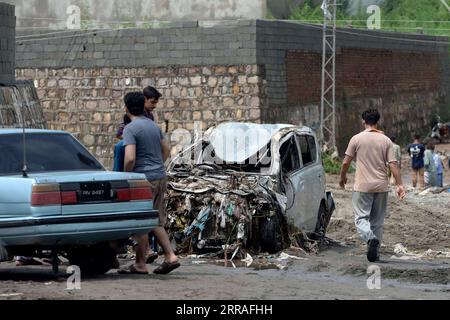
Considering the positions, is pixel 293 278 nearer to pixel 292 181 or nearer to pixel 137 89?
pixel 292 181

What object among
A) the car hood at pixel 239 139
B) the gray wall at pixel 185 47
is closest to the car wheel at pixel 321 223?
the car hood at pixel 239 139

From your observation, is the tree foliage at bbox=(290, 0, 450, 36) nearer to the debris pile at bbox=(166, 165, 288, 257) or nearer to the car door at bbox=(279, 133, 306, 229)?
the car door at bbox=(279, 133, 306, 229)

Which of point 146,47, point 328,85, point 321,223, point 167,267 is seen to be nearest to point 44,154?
point 167,267

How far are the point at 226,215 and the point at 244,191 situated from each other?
397 mm

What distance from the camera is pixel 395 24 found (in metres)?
53.8

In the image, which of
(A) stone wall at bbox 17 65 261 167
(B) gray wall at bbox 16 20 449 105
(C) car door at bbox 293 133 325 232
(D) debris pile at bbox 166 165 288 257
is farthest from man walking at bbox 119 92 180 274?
(B) gray wall at bbox 16 20 449 105

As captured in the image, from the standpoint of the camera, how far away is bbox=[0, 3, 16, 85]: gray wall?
19922mm

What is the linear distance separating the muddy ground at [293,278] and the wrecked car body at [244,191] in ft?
1.14

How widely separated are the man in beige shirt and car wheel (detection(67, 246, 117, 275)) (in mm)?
3461

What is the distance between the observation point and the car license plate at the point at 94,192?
11.1 meters

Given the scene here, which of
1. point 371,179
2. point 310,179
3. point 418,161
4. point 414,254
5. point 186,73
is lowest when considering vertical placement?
point 418,161

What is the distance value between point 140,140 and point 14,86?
25.8 ft

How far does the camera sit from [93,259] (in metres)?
12.2
